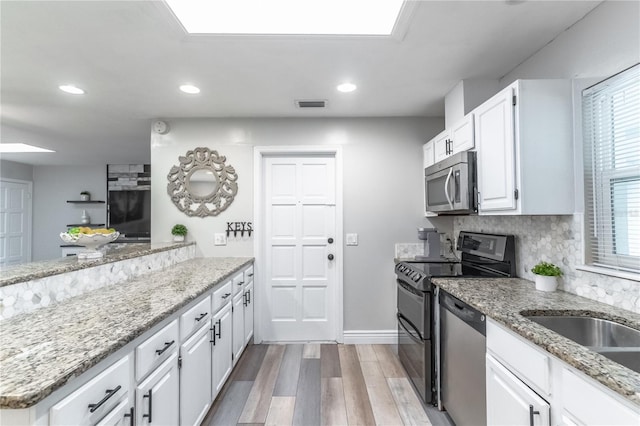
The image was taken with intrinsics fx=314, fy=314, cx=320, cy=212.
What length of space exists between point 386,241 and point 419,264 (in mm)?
590

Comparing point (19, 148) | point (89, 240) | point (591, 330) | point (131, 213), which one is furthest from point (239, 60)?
point (131, 213)

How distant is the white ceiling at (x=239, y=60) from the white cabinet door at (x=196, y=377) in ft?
5.47

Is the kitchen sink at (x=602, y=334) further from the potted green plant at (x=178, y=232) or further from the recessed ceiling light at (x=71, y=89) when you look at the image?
the recessed ceiling light at (x=71, y=89)

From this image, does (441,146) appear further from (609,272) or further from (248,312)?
(248,312)

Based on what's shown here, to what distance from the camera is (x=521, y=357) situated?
1.28 meters

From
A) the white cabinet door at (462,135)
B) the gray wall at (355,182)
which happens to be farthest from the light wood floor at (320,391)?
the white cabinet door at (462,135)

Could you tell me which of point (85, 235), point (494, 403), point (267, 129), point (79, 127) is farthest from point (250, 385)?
point (79, 127)

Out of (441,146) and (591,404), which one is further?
(441,146)

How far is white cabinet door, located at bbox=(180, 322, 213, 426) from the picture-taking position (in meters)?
1.67

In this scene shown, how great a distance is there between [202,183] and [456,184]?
2.51m

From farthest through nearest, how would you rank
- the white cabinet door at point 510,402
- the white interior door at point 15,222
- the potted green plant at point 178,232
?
the white interior door at point 15,222 < the potted green plant at point 178,232 < the white cabinet door at point 510,402

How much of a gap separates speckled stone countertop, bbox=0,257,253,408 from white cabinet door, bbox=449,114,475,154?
2.02m

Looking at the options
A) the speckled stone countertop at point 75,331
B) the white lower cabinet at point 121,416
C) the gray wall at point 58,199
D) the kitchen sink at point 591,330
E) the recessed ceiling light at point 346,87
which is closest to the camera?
the speckled stone countertop at point 75,331

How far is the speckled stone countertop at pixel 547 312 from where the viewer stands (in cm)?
89
